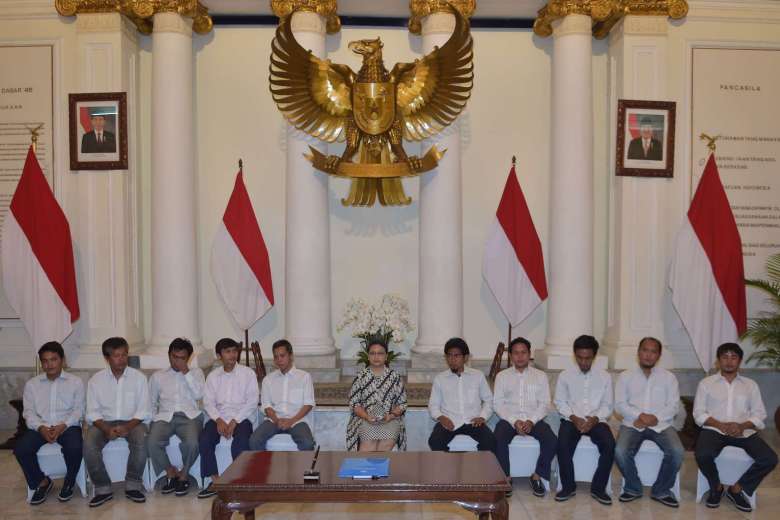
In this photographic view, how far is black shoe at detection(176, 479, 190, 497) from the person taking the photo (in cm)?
580

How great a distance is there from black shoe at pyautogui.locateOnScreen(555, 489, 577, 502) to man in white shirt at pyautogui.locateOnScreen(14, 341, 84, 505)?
3592mm

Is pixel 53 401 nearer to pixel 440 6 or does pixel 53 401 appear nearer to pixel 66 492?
pixel 66 492

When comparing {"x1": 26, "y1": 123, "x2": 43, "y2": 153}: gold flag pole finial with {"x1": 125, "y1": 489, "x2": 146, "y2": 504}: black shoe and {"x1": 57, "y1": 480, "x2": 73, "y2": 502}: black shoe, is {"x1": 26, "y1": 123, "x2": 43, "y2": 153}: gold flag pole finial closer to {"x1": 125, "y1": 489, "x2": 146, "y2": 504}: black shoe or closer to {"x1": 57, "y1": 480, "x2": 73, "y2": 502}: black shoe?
{"x1": 57, "y1": 480, "x2": 73, "y2": 502}: black shoe

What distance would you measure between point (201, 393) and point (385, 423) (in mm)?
1585

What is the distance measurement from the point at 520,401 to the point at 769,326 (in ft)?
10.2

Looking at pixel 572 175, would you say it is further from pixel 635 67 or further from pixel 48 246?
pixel 48 246

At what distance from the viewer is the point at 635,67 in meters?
7.91

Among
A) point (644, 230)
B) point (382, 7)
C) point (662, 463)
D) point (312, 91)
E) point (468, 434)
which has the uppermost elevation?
point (382, 7)

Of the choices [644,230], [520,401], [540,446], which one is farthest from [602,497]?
[644,230]

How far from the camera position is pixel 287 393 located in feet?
20.3

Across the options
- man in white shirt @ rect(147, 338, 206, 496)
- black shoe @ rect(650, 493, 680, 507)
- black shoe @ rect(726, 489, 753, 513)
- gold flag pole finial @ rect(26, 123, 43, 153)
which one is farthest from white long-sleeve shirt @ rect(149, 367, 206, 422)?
black shoe @ rect(726, 489, 753, 513)

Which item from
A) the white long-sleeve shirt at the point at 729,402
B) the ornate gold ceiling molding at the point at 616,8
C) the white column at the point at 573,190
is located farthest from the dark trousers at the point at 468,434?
the ornate gold ceiling molding at the point at 616,8

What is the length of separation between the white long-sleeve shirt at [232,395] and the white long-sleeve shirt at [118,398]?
48 cm

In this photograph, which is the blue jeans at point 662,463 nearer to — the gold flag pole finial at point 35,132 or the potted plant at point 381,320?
the potted plant at point 381,320
